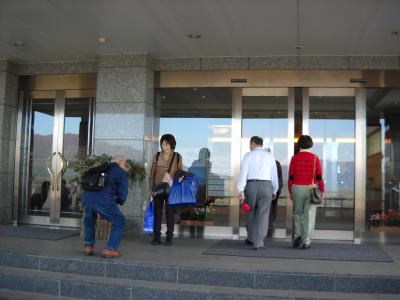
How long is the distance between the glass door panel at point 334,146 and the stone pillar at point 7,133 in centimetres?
569

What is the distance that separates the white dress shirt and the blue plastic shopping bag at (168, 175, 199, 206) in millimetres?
740

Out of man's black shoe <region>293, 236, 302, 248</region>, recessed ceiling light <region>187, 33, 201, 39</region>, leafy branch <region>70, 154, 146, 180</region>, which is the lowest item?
man's black shoe <region>293, 236, 302, 248</region>

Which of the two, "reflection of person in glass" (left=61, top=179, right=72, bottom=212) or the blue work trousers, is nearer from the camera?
the blue work trousers

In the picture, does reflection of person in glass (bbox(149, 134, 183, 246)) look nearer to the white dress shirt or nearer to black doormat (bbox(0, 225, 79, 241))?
the white dress shirt

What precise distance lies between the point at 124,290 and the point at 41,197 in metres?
5.11

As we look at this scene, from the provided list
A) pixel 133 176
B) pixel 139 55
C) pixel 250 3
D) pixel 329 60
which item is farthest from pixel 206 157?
pixel 250 3

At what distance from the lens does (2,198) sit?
9.31 meters

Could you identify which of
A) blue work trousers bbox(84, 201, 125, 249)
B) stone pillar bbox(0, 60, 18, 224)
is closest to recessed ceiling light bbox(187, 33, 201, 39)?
blue work trousers bbox(84, 201, 125, 249)

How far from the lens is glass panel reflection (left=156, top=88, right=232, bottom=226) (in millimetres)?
8711

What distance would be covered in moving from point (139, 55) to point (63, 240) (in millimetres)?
3393

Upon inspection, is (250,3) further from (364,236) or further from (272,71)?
(364,236)

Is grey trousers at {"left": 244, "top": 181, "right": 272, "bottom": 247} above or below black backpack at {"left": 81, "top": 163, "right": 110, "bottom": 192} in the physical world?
below

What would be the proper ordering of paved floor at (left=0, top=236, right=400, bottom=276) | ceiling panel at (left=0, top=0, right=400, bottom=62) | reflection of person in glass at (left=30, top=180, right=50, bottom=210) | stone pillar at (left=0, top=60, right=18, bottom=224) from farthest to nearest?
reflection of person in glass at (left=30, top=180, right=50, bottom=210), stone pillar at (left=0, top=60, right=18, bottom=224), ceiling panel at (left=0, top=0, right=400, bottom=62), paved floor at (left=0, top=236, right=400, bottom=276)

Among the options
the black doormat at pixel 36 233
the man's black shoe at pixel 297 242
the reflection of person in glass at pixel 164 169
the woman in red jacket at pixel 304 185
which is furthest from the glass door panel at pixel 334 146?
the black doormat at pixel 36 233
